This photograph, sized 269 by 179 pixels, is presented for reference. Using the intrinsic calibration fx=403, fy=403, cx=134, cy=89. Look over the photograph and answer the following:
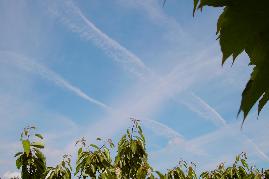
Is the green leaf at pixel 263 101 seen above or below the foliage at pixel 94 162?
below

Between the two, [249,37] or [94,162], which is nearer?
[249,37]

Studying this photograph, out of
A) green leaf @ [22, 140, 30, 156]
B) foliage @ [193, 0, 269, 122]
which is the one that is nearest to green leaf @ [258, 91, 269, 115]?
foliage @ [193, 0, 269, 122]

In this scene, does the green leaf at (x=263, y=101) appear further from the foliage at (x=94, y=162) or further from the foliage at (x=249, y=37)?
the foliage at (x=94, y=162)

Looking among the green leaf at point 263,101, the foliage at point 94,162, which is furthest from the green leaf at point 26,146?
the green leaf at point 263,101

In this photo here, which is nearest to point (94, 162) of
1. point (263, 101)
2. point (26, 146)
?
point (26, 146)

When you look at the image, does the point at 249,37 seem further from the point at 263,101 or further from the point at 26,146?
the point at 26,146

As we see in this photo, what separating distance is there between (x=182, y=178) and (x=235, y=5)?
1087 cm

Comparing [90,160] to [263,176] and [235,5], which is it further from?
[235,5]

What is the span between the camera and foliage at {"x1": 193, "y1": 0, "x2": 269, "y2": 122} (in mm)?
478

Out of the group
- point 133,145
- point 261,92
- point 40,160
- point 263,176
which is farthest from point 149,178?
point 261,92

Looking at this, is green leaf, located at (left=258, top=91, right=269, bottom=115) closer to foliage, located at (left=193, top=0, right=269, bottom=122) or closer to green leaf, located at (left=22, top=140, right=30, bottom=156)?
foliage, located at (left=193, top=0, right=269, bottom=122)

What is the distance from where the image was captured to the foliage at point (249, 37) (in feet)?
1.57

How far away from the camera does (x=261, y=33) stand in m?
0.50

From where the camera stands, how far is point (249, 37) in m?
0.50
